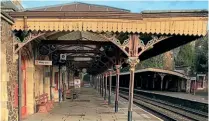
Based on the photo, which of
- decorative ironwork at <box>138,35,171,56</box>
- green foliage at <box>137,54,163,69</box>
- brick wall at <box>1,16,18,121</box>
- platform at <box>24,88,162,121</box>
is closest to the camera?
brick wall at <box>1,16,18,121</box>

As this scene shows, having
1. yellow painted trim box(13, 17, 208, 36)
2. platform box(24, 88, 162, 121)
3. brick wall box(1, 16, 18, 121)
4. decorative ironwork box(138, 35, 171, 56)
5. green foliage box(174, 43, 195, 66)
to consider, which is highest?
green foliage box(174, 43, 195, 66)

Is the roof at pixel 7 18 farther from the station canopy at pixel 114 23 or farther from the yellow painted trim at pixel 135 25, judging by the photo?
the yellow painted trim at pixel 135 25

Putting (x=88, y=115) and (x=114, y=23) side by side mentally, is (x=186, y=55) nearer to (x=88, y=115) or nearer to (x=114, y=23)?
(x=88, y=115)

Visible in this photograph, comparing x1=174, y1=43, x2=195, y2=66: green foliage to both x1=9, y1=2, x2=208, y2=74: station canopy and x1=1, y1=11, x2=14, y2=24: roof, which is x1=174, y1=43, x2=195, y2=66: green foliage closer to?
x1=9, y1=2, x2=208, y2=74: station canopy

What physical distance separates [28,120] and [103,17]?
4.70m

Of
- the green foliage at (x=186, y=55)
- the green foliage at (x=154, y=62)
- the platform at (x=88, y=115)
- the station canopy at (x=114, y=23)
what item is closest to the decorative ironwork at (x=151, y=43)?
the station canopy at (x=114, y=23)

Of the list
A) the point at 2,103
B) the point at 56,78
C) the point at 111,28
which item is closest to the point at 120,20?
the point at 111,28

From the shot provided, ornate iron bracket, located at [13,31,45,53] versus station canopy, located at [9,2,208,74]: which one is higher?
station canopy, located at [9,2,208,74]

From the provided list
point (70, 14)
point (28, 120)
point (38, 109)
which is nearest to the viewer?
point (70, 14)

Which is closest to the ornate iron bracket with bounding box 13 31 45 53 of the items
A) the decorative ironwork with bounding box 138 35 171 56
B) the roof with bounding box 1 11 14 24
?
the roof with bounding box 1 11 14 24

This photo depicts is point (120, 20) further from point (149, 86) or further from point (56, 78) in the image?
point (149, 86)

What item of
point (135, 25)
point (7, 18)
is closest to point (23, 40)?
point (7, 18)

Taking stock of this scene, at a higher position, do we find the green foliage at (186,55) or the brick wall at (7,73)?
the green foliage at (186,55)

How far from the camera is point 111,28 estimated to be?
10.9m
